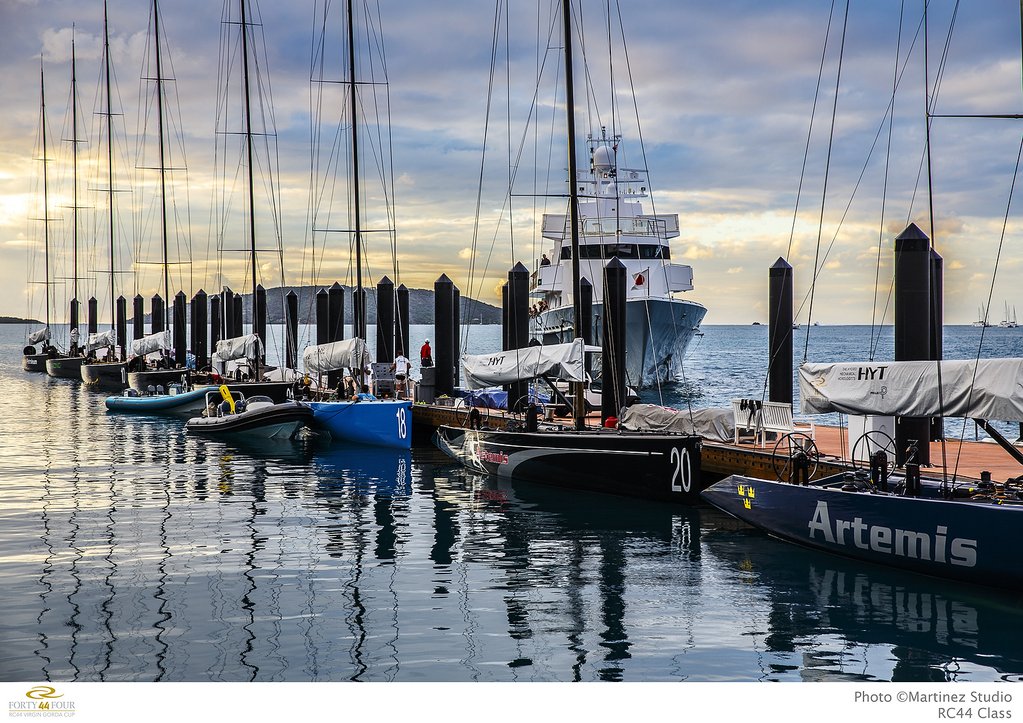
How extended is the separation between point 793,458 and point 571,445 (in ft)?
19.6

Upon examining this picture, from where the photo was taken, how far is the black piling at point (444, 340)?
32312mm

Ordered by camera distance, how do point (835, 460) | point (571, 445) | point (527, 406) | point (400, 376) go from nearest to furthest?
point (835, 460), point (571, 445), point (527, 406), point (400, 376)

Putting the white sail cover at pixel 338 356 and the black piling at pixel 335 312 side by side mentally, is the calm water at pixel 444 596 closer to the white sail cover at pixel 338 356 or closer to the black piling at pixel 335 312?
the white sail cover at pixel 338 356

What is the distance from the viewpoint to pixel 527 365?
895 inches

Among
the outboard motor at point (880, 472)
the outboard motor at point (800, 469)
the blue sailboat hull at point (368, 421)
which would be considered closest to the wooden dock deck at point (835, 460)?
the outboard motor at point (800, 469)

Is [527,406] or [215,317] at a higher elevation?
[215,317]

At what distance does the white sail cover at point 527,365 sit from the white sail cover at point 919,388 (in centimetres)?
663

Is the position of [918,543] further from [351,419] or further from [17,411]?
[17,411]

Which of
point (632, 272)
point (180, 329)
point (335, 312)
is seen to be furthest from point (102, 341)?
point (632, 272)

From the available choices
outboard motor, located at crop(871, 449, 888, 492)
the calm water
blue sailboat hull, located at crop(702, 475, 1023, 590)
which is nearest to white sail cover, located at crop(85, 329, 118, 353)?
the calm water

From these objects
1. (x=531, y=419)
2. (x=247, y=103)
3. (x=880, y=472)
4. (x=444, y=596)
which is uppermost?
(x=247, y=103)

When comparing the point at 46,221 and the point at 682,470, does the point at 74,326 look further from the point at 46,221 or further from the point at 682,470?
the point at 682,470

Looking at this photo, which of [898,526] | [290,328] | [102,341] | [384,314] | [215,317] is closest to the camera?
[898,526]

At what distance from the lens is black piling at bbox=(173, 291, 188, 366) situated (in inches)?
2149
